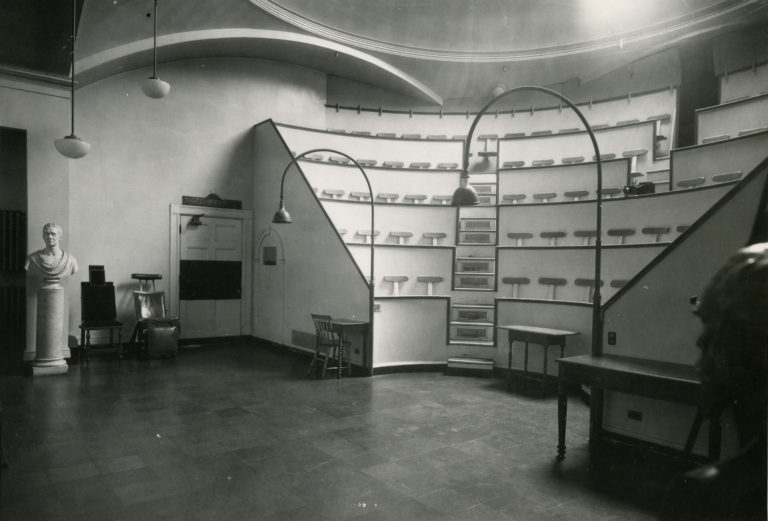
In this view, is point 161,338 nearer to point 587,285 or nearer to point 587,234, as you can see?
point 587,285

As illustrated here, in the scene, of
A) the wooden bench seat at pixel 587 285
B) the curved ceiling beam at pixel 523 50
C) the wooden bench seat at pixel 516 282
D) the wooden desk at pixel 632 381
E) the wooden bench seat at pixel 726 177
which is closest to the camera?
the wooden desk at pixel 632 381

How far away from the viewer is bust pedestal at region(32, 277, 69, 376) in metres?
7.68

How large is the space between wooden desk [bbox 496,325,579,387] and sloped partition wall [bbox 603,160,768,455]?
2030 millimetres

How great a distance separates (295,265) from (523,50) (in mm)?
8228

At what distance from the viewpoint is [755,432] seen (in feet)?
3.58

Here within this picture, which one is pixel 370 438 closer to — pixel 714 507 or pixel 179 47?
pixel 714 507

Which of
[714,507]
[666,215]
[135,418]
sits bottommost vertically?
[135,418]

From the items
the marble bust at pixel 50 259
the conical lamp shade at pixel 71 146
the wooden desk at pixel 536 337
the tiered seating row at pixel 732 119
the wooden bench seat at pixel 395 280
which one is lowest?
the wooden desk at pixel 536 337

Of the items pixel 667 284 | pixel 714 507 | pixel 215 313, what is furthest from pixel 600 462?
pixel 215 313

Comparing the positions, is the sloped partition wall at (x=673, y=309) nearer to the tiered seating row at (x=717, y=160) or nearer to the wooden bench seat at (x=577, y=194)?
the tiered seating row at (x=717, y=160)

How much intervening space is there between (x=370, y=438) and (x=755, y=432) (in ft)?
14.1

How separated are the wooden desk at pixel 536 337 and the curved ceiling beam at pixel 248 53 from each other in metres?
7.91

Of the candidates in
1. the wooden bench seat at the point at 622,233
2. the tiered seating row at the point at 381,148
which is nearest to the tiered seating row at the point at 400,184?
the tiered seating row at the point at 381,148

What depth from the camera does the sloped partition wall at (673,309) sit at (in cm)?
414
